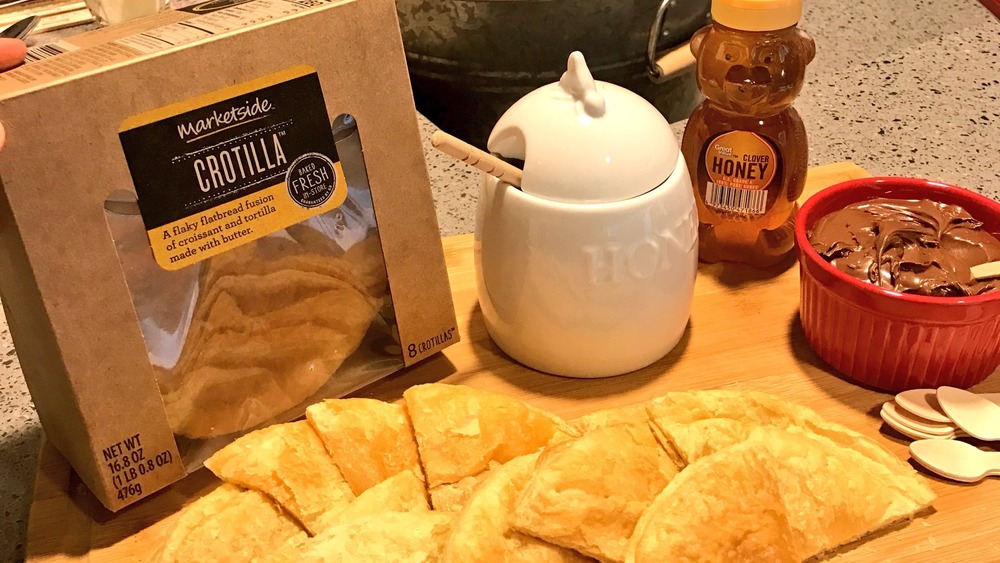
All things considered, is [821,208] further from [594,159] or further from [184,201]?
[184,201]

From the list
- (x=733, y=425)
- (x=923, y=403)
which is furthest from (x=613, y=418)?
(x=923, y=403)

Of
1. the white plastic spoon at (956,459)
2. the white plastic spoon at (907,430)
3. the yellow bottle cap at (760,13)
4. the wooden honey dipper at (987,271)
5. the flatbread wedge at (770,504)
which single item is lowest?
the white plastic spoon at (956,459)

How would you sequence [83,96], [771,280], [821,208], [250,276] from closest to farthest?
[83,96], [250,276], [821,208], [771,280]

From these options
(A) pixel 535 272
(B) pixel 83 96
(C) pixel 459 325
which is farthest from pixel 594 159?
(B) pixel 83 96

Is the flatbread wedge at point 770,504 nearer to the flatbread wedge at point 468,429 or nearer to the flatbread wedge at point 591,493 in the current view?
the flatbread wedge at point 591,493

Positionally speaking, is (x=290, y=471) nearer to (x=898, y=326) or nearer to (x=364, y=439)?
(x=364, y=439)

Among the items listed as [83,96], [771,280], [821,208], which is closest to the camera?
[83,96]

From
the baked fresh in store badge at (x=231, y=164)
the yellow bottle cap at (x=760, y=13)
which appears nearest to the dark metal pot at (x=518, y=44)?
the yellow bottle cap at (x=760, y=13)
